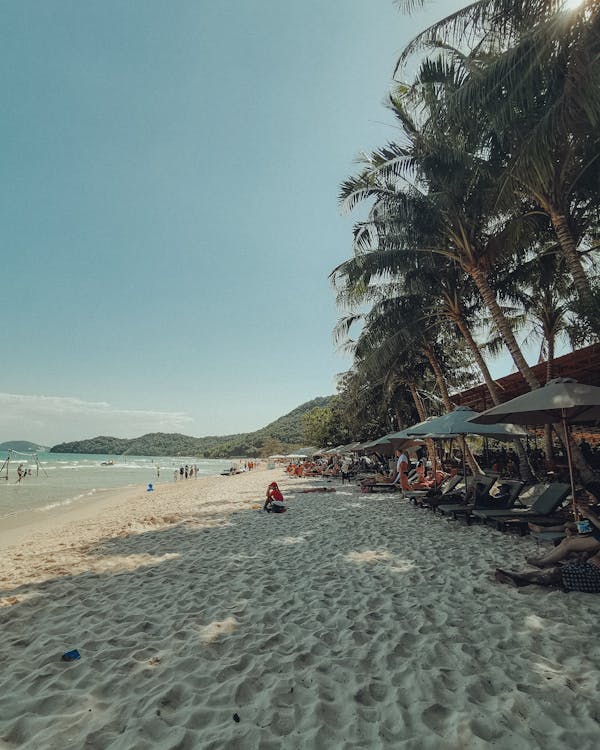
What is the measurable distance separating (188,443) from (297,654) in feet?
515

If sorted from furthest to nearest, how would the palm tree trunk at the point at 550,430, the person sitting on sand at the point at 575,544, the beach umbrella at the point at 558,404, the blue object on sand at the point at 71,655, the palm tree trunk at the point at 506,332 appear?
the palm tree trunk at the point at 550,430
the palm tree trunk at the point at 506,332
the beach umbrella at the point at 558,404
the person sitting on sand at the point at 575,544
the blue object on sand at the point at 71,655

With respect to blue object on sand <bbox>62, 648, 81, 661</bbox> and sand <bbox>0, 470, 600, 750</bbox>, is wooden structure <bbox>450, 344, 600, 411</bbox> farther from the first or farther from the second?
blue object on sand <bbox>62, 648, 81, 661</bbox>

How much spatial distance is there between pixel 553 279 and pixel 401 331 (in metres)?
4.69

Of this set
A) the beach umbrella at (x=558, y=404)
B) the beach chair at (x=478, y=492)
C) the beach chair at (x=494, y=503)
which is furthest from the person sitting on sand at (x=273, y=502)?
the beach umbrella at (x=558, y=404)

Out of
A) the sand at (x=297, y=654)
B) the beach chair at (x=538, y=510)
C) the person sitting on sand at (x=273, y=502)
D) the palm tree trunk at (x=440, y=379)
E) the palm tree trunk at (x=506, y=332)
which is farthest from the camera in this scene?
the palm tree trunk at (x=440, y=379)

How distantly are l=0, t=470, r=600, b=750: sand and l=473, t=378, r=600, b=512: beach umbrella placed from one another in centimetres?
196

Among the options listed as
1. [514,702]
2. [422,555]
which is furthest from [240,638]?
[422,555]

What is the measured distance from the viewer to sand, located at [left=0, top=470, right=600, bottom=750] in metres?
2.18

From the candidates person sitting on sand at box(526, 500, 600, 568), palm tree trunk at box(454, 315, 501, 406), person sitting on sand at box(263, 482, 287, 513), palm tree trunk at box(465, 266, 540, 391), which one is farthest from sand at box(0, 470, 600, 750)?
palm tree trunk at box(454, 315, 501, 406)

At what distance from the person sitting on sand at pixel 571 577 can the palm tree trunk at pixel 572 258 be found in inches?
197

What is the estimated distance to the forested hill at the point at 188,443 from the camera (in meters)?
113

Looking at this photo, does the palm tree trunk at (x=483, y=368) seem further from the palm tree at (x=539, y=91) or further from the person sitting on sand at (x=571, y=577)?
the person sitting on sand at (x=571, y=577)

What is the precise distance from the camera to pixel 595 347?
9.33 meters

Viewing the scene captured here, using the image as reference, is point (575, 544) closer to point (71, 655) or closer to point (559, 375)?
point (71, 655)
